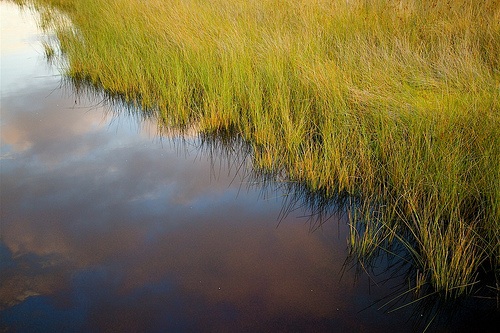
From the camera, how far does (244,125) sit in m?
4.04

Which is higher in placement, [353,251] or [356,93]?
[356,93]

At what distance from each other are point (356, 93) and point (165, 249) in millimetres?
2029

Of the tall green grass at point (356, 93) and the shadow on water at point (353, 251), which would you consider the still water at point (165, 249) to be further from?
the tall green grass at point (356, 93)

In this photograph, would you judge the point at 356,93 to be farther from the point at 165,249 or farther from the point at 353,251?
the point at 165,249

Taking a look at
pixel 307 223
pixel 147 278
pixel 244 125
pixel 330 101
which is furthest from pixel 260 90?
pixel 147 278

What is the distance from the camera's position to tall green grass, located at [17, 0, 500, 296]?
2.68 metres

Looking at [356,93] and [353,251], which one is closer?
[353,251]

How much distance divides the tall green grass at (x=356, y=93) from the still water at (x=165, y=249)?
30 centimetres

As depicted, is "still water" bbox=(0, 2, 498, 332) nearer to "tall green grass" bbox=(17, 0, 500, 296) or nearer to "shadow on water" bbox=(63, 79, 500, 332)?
"shadow on water" bbox=(63, 79, 500, 332)

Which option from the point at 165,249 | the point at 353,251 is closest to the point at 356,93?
the point at 353,251

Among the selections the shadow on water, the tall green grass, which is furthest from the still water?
the tall green grass

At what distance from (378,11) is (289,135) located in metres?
2.87

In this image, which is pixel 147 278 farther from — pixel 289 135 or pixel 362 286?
pixel 289 135

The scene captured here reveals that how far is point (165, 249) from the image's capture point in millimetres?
2680
